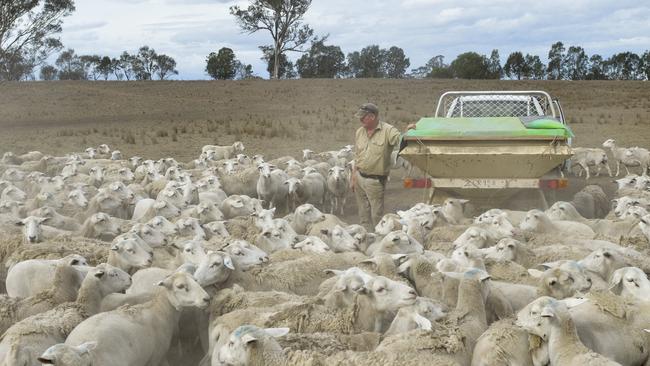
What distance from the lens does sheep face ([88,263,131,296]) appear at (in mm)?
6555

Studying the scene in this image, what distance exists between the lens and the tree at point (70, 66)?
286 ft

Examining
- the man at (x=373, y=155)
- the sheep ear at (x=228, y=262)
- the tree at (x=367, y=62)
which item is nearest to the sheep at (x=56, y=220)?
the man at (x=373, y=155)

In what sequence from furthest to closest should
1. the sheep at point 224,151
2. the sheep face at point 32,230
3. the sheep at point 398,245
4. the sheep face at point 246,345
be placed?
the sheep at point 224,151 < the sheep face at point 32,230 < the sheep at point 398,245 < the sheep face at point 246,345

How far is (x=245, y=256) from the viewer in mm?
7461

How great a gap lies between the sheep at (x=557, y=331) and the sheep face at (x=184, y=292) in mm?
2722

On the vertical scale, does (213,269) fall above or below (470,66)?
below

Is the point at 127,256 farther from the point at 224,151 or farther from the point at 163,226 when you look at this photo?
the point at 224,151

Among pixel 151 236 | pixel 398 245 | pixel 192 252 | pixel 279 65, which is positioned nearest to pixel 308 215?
pixel 151 236

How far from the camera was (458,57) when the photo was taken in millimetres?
85562

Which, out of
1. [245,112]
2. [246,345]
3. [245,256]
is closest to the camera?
[246,345]

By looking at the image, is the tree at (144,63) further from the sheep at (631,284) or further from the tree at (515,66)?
the sheep at (631,284)

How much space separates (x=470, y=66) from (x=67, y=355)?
264 feet

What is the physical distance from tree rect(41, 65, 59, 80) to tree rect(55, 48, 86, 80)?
→ 62 centimetres

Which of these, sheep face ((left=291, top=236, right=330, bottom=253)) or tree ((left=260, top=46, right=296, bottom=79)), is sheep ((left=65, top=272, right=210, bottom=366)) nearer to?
sheep face ((left=291, top=236, right=330, bottom=253))
